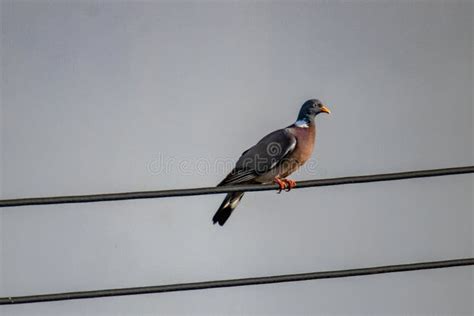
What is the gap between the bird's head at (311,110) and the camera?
24.0ft

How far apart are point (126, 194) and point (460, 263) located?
1368 millimetres

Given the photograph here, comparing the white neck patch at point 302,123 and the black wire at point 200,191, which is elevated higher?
the white neck patch at point 302,123

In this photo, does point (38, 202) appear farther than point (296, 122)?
No

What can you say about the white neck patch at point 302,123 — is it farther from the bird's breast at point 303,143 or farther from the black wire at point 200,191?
the black wire at point 200,191

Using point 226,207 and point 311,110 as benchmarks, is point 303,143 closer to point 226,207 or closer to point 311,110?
point 311,110

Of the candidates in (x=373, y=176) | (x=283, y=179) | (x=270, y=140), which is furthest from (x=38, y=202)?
(x=270, y=140)

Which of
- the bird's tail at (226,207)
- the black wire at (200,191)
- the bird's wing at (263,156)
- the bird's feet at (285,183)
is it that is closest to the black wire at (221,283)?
the black wire at (200,191)

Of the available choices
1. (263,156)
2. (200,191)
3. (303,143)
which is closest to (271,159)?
(263,156)

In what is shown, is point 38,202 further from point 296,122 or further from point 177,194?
point 296,122

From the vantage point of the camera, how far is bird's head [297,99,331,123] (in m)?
7.32

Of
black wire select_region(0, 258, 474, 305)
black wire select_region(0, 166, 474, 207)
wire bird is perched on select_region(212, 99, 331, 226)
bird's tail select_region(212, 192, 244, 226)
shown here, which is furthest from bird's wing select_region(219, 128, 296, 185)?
black wire select_region(0, 258, 474, 305)

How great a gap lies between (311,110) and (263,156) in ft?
2.57

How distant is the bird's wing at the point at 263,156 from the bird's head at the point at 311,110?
1.12ft

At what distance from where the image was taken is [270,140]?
6.91 meters
